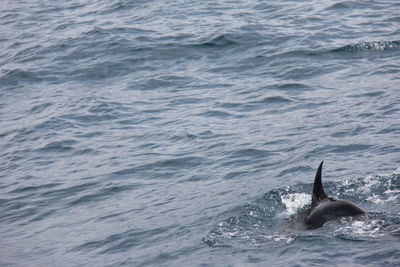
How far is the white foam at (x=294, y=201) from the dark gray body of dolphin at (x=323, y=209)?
720 millimetres

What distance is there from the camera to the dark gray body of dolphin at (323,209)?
36.6ft

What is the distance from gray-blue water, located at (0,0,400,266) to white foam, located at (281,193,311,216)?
0.04 m

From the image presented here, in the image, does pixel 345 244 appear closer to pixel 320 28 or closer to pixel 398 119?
pixel 398 119

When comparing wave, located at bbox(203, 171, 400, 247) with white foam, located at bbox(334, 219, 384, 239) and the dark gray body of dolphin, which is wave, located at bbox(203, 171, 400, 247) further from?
the dark gray body of dolphin

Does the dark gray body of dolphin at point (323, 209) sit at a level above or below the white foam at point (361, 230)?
above

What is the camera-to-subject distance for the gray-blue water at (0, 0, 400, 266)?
12.0 metres

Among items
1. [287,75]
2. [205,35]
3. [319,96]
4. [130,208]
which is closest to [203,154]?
[130,208]

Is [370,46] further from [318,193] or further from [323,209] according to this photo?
[323,209]

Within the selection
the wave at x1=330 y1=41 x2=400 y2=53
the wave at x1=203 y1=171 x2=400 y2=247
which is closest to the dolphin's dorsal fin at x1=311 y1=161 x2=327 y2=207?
the wave at x1=203 y1=171 x2=400 y2=247

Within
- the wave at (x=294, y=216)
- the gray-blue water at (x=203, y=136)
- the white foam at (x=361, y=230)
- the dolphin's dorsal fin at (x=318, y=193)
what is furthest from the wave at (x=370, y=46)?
the white foam at (x=361, y=230)

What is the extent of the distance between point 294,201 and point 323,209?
1421mm

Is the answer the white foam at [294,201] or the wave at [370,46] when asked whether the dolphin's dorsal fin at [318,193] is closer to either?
the white foam at [294,201]

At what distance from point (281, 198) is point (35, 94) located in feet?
38.3

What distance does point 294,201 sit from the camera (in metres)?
12.7
